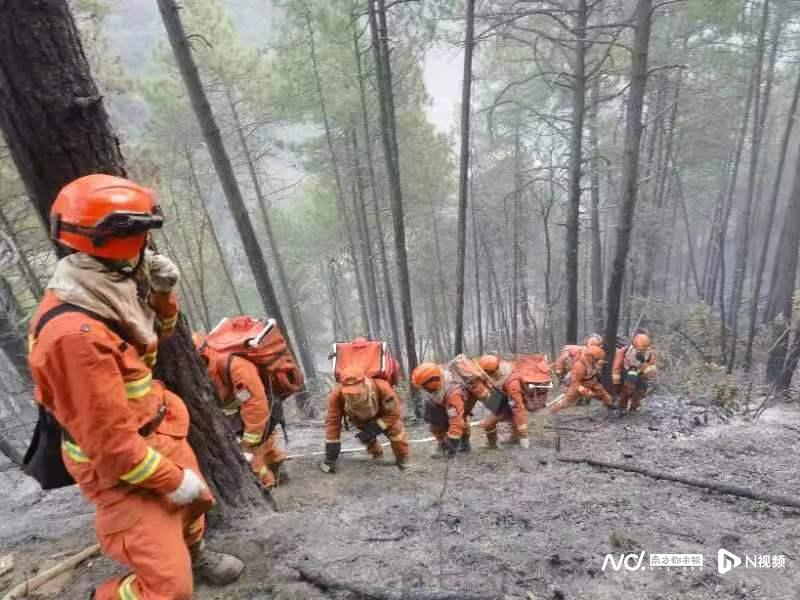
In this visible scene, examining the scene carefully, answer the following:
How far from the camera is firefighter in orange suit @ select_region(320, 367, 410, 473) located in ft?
17.7

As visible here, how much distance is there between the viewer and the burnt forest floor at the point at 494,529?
9.29ft

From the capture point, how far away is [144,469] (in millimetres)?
Answer: 2139

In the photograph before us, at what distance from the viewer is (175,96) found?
48.2 ft

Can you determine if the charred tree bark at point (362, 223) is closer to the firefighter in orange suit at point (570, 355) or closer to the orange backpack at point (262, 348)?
the firefighter in orange suit at point (570, 355)

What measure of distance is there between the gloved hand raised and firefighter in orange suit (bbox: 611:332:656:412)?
7.53m

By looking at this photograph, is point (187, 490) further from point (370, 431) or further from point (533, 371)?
point (533, 371)

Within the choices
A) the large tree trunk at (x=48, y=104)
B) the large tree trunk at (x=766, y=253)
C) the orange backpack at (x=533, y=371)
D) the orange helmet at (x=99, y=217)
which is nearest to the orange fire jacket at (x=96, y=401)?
the orange helmet at (x=99, y=217)

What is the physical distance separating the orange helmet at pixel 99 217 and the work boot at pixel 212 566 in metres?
1.74

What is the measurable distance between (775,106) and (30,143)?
3238cm

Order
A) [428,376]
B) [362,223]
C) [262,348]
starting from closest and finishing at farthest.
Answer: [262,348]
[428,376]
[362,223]

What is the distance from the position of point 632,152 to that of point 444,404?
4.59 m

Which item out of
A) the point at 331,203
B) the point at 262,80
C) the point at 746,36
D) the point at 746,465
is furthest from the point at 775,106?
the point at 746,465

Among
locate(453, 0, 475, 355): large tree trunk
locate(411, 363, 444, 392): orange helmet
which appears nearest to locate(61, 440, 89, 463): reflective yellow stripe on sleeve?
locate(411, 363, 444, 392): orange helmet

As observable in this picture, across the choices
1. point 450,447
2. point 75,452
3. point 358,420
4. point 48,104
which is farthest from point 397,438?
point 48,104
